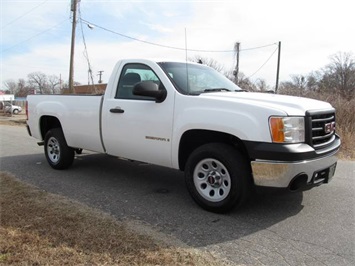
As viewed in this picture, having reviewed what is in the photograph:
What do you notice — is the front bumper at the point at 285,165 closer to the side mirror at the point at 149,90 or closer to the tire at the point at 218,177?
the tire at the point at 218,177

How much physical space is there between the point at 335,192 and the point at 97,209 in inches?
136

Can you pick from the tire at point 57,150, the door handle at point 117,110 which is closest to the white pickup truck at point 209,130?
the door handle at point 117,110

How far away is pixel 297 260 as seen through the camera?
3.16 meters

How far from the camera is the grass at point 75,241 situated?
10.0 feet

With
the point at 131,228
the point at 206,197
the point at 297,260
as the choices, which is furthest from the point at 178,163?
the point at 297,260

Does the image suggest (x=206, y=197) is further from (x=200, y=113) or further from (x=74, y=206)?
(x=74, y=206)

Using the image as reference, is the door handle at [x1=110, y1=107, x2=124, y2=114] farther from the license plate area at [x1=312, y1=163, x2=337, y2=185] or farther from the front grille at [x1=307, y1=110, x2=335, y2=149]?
the license plate area at [x1=312, y1=163, x2=337, y2=185]

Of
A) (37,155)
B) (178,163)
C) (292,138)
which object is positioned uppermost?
(292,138)

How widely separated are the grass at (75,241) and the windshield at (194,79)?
199cm

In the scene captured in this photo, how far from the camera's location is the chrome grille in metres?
3.98

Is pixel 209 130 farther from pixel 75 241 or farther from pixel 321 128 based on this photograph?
pixel 75 241

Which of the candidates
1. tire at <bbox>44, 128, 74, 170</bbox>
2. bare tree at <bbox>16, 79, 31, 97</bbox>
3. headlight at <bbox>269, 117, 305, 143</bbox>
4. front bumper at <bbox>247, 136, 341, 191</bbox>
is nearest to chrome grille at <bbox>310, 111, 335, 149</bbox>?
front bumper at <bbox>247, 136, 341, 191</bbox>

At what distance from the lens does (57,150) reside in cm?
664

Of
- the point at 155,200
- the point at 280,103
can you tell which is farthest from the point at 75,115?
the point at 280,103
